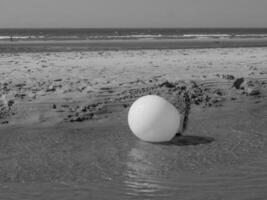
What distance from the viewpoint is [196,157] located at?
6.71 meters

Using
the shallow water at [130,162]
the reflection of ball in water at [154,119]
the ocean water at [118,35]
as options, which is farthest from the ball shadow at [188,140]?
the ocean water at [118,35]

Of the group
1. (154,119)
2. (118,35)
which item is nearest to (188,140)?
(154,119)

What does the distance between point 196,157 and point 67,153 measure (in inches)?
69.5

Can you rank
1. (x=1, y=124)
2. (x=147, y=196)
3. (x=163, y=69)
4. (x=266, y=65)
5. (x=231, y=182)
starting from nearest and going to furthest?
(x=147, y=196) < (x=231, y=182) < (x=1, y=124) < (x=163, y=69) < (x=266, y=65)

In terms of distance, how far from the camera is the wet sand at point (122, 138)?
556 centimetres

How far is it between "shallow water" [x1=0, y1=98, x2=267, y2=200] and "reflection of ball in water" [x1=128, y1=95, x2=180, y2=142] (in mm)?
162

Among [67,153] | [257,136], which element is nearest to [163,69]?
[257,136]

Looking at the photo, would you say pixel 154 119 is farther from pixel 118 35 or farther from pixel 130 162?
pixel 118 35

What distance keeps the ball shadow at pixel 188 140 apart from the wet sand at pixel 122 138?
2 cm

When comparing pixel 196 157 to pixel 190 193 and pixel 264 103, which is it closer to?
pixel 190 193

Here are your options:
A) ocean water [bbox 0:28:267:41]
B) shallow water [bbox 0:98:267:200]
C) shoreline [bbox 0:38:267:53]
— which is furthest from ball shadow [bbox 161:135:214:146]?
ocean water [bbox 0:28:267:41]

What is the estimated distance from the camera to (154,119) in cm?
698

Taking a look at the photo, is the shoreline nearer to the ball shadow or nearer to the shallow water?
the shallow water

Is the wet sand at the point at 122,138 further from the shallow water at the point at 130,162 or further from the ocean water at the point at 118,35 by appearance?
the ocean water at the point at 118,35
